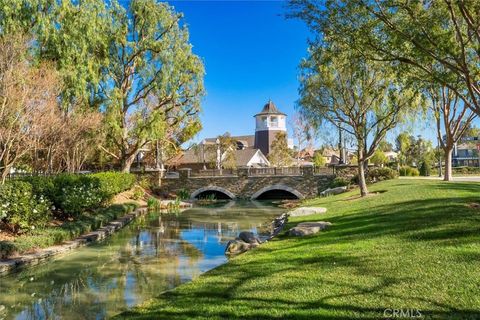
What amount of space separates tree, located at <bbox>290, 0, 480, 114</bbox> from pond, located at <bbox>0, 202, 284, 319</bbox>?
616 centimetres

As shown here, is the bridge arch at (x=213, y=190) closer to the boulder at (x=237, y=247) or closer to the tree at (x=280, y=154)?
the tree at (x=280, y=154)

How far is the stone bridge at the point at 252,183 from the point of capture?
32.9m

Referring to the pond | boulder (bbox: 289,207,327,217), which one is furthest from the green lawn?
boulder (bbox: 289,207,327,217)

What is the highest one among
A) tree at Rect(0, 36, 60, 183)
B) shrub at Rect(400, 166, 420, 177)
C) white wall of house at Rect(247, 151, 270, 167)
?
tree at Rect(0, 36, 60, 183)

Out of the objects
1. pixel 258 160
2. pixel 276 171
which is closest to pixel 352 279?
pixel 276 171

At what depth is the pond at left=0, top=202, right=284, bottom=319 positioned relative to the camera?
708 centimetres

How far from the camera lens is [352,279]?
5.57 meters

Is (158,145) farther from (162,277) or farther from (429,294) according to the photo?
(429,294)

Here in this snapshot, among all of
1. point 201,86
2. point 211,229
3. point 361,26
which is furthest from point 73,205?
point 201,86

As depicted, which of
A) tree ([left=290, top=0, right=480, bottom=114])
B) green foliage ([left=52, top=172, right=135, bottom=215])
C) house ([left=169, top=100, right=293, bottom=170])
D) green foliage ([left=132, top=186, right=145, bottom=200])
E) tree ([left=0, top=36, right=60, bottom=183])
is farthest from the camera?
house ([left=169, top=100, right=293, bottom=170])

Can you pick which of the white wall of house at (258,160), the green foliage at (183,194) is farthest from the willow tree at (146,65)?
the white wall of house at (258,160)

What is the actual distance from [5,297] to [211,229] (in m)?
9.98

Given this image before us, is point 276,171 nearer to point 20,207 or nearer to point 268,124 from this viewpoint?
point 20,207
